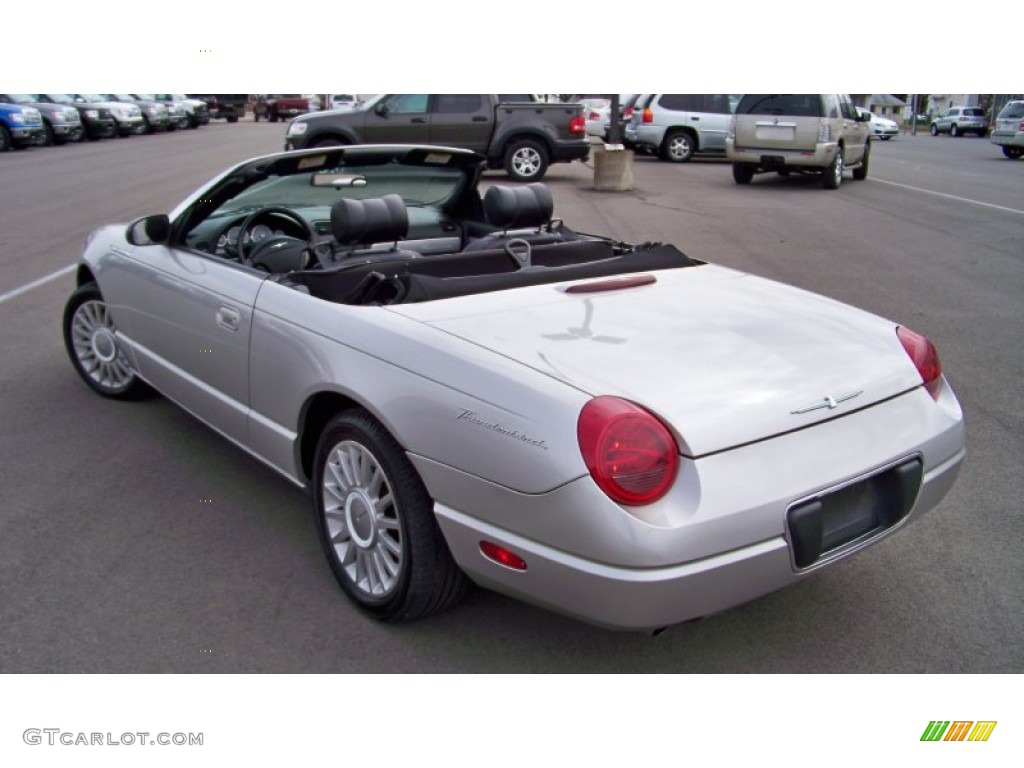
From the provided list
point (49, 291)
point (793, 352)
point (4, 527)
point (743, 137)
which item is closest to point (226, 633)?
point (4, 527)

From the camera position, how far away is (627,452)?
2.31 meters

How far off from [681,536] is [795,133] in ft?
49.1

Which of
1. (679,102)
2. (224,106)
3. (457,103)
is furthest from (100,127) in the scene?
(679,102)

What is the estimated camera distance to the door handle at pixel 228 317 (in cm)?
356

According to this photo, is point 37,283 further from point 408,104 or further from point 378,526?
point 408,104

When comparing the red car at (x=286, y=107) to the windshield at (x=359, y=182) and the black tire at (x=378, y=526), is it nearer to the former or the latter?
the windshield at (x=359, y=182)

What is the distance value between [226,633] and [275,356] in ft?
3.21

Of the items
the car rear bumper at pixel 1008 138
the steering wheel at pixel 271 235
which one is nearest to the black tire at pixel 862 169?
the car rear bumper at pixel 1008 138

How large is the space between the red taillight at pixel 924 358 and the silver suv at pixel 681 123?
1913 centimetres

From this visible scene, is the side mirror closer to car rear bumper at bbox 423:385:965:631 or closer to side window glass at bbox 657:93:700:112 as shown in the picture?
car rear bumper at bbox 423:385:965:631

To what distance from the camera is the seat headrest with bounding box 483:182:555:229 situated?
13.6 ft

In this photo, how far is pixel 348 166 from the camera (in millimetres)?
4395

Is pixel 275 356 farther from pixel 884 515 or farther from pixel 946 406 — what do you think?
pixel 946 406

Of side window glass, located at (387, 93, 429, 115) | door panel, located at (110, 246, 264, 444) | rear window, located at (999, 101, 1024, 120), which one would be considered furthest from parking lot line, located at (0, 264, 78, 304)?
rear window, located at (999, 101, 1024, 120)
